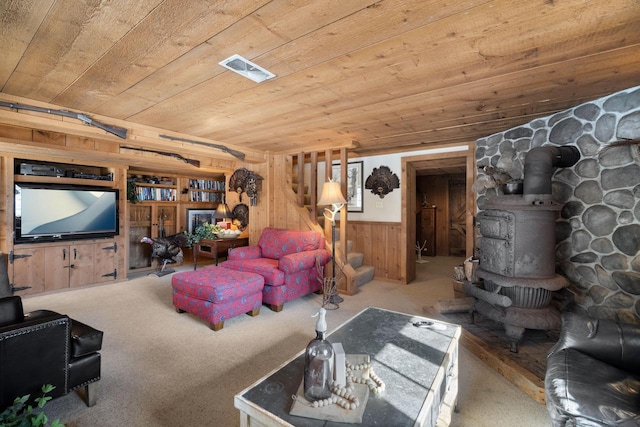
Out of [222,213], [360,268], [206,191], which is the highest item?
[206,191]

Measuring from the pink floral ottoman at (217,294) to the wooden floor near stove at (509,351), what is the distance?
6.72ft

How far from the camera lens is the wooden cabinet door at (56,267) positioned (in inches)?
157

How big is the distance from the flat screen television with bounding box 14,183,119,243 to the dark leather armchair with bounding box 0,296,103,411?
115 inches

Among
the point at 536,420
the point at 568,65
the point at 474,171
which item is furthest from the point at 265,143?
the point at 536,420

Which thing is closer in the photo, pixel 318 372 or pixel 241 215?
pixel 318 372

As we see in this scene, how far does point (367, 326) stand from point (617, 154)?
2.64m

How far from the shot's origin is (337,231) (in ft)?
15.7

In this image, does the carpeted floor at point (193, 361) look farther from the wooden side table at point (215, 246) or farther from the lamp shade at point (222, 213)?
the lamp shade at point (222, 213)

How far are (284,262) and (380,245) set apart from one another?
6.99 feet

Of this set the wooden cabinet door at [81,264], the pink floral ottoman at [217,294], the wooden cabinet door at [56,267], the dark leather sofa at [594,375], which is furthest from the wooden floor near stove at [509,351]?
the wooden cabinet door at [56,267]

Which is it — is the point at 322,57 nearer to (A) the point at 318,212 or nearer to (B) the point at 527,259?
(B) the point at 527,259

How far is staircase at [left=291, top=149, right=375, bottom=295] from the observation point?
4105 mm

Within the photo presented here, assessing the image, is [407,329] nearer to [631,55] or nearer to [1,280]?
[631,55]

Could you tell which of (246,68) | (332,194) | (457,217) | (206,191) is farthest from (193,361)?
(457,217)
